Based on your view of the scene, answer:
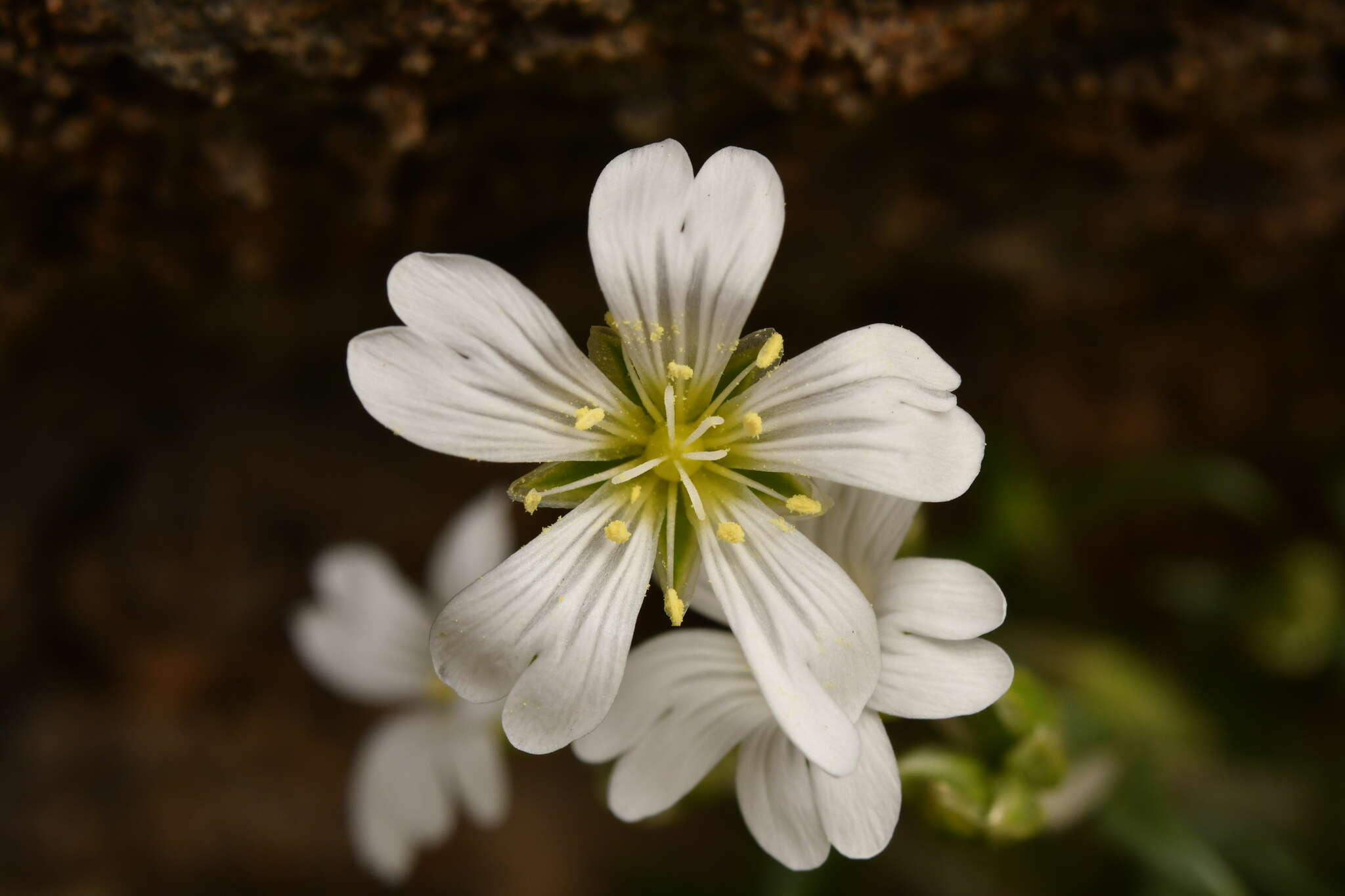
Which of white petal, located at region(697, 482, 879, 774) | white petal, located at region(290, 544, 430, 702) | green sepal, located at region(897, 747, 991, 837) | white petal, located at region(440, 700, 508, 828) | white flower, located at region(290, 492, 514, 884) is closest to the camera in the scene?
white petal, located at region(697, 482, 879, 774)

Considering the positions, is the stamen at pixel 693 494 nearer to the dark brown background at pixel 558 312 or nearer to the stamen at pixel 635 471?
the stamen at pixel 635 471

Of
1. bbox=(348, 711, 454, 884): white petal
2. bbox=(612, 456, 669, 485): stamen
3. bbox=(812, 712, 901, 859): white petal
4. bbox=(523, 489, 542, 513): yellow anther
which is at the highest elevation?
bbox=(523, 489, 542, 513): yellow anther

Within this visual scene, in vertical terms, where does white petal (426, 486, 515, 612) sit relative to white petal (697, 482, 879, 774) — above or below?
below

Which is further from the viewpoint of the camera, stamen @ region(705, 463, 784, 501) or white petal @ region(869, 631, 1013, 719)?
stamen @ region(705, 463, 784, 501)

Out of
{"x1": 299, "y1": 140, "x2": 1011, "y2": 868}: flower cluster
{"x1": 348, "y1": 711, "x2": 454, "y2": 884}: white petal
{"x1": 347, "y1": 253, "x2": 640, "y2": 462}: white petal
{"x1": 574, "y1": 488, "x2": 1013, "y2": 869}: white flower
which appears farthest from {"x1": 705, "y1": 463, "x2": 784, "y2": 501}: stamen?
{"x1": 348, "y1": 711, "x2": 454, "y2": 884}: white petal

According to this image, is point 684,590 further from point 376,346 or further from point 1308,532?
point 1308,532

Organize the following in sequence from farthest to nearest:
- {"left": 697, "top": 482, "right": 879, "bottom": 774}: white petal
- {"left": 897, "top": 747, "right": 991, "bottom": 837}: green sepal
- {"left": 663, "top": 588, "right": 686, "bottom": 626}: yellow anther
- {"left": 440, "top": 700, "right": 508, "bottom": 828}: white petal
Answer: {"left": 440, "top": 700, "right": 508, "bottom": 828}: white petal < {"left": 897, "top": 747, "right": 991, "bottom": 837}: green sepal < {"left": 663, "top": 588, "right": 686, "bottom": 626}: yellow anther < {"left": 697, "top": 482, "right": 879, "bottom": 774}: white petal

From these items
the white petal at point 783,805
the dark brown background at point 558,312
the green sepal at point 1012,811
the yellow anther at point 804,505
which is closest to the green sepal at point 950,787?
the green sepal at point 1012,811

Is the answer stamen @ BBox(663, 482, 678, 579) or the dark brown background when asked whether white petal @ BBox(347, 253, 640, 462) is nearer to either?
stamen @ BBox(663, 482, 678, 579)

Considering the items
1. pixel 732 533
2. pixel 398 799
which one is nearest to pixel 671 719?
pixel 732 533
